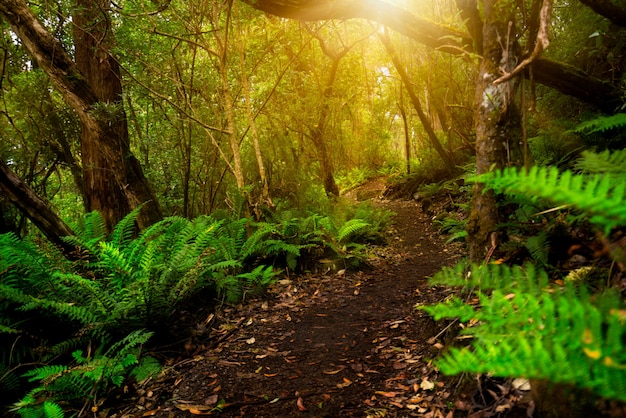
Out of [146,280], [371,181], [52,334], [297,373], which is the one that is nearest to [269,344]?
[297,373]

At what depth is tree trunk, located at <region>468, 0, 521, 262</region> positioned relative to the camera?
111 inches

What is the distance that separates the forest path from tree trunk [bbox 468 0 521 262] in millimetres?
904

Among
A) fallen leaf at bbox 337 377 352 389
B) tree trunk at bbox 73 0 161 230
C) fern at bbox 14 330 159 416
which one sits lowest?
fallen leaf at bbox 337 377 352 389

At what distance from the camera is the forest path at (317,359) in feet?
7.86

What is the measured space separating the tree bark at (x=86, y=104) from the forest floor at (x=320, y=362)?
2320 mm

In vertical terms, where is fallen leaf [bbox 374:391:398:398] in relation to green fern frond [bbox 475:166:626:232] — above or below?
below

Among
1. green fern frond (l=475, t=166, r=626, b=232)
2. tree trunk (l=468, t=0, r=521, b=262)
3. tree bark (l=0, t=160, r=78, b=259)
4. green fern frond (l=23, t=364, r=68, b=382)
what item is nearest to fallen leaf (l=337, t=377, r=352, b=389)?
tree trunk (l=468, t=0, r=521, b=262)

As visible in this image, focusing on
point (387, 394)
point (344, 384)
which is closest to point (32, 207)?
point (344, 384)

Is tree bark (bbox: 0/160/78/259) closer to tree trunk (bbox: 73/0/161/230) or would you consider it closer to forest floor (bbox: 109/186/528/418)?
tree trunk (bbox: 73/0/161/230)

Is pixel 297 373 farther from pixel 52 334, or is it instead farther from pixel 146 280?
pixel 52 334

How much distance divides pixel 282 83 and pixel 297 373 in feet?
23.6

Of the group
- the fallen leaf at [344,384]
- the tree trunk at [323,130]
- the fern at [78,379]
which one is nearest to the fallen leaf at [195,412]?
the fern at [78,379]

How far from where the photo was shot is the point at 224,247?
15.3ft

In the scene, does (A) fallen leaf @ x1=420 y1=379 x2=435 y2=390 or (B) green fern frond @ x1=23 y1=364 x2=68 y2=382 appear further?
(B) green fern frond @ x1=23 y1=364 x2=68 y2=382
